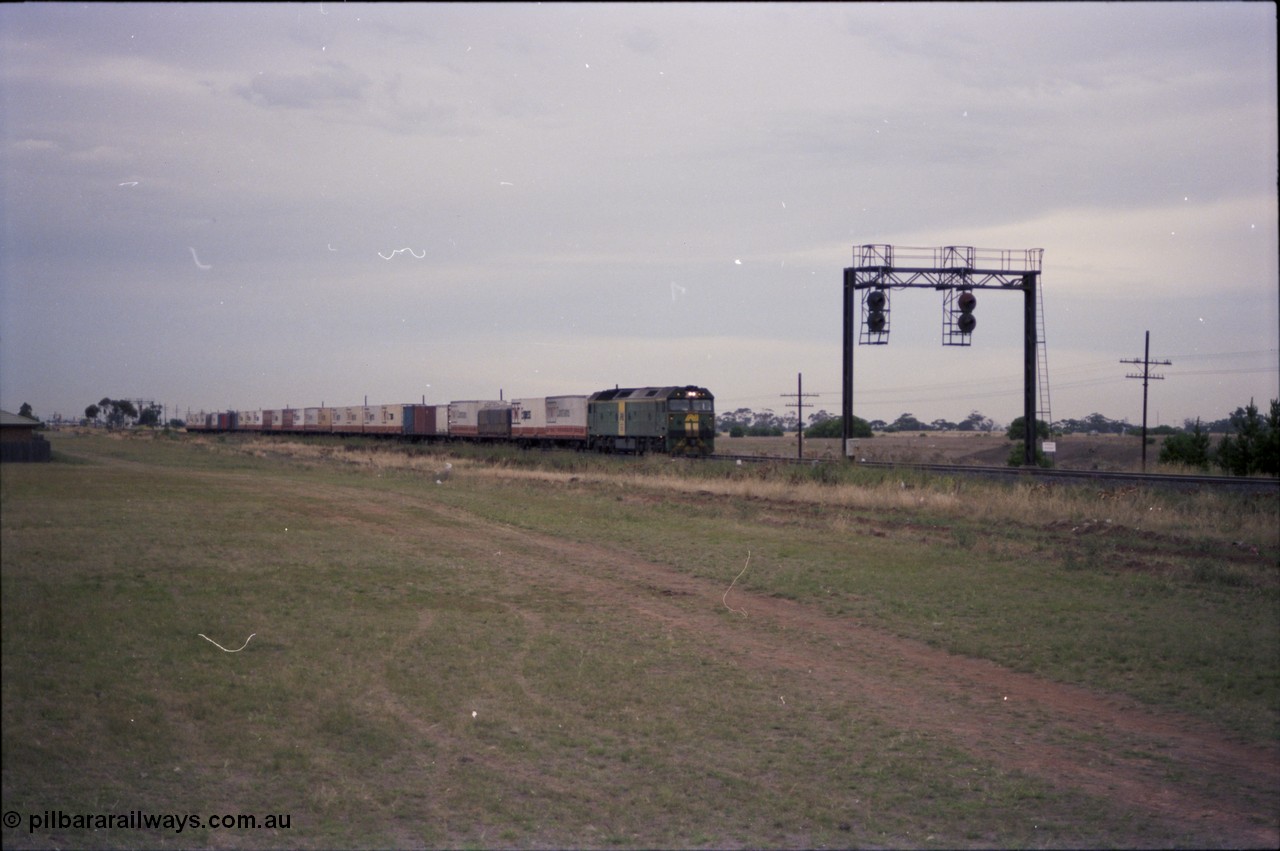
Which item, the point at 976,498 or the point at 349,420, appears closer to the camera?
the point at 976,498

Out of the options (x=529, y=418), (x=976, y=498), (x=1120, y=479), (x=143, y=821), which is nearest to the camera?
→ (x=143, y=821)

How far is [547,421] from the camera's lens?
191 feet

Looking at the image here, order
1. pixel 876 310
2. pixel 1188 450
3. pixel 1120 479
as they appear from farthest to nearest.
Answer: pixel 1188 450 → pixel 876 310 → pixel 1120 479

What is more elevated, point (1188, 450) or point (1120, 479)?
point (1188, 450)

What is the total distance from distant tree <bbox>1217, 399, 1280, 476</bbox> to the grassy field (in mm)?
29717

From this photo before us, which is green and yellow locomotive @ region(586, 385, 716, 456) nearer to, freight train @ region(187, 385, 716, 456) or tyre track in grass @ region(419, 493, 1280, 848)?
freight train @ region(187, 385, 716, 456)

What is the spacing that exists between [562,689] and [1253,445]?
42747 millimetres

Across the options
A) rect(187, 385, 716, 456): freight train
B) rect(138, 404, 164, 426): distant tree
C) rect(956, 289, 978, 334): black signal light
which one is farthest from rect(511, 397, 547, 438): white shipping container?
rect(138, 404, 164, 426): distant tree

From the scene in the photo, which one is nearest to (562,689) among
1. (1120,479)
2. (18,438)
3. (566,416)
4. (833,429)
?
(18,438)

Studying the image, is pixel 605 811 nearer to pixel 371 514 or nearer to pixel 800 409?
pixel 371 514

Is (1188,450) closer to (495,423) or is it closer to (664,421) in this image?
(664,421)

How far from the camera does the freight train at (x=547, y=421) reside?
4681cm

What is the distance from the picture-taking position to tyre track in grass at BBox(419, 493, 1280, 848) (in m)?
7.29

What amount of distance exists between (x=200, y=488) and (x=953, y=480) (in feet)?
79.4
